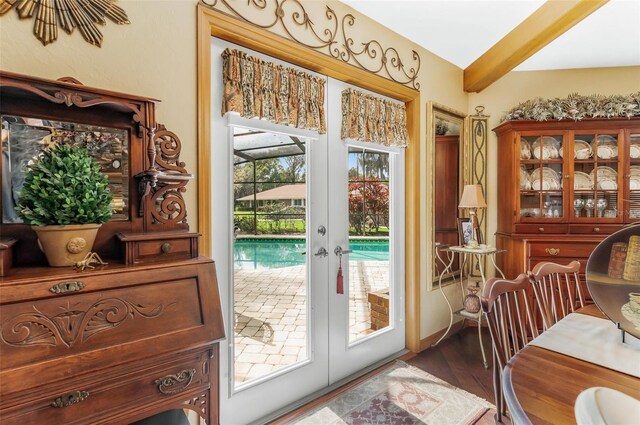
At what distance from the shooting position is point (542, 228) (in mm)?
2900

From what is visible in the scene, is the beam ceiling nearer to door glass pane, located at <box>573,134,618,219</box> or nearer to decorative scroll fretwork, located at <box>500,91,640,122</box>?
decorative scroll fretwork, located at <box>500,91,640,122</box>

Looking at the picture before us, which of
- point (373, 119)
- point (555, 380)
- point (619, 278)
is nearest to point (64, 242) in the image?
point (555, 380)

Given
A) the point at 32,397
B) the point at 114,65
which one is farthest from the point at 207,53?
the point at 32,397

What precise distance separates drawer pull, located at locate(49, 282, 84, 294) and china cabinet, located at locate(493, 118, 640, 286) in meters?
3.21

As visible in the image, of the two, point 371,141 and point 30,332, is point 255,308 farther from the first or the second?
point 371,141

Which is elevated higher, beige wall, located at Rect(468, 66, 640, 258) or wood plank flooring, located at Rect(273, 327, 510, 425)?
beige wall, located at Rect(468, 66, 640, 258)

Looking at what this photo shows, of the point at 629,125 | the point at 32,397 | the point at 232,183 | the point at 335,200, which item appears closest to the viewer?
the point at 32,397

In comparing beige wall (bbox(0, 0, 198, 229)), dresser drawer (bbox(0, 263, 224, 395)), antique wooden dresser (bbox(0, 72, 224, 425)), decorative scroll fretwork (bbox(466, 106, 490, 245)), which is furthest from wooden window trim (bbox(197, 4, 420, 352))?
decorative scroll fretwork (bbox(466, 106, 490, 245))

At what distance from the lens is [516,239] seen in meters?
2.89

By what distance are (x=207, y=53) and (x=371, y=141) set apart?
4.35 ft

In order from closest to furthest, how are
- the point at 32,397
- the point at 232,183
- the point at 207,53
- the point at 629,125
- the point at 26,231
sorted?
the point at 32,397, the point at 26,231, the point at 207,53, the point at 232,183, the point at 629,125

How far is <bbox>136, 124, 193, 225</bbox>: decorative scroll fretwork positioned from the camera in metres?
1.22

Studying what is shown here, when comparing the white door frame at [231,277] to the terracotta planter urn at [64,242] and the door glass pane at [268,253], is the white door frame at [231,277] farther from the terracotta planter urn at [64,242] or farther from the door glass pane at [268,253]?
the terracotta planter urn at [64,242]

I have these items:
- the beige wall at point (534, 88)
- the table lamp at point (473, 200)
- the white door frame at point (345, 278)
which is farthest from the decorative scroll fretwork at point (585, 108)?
the white door frame at point (345, 278)
